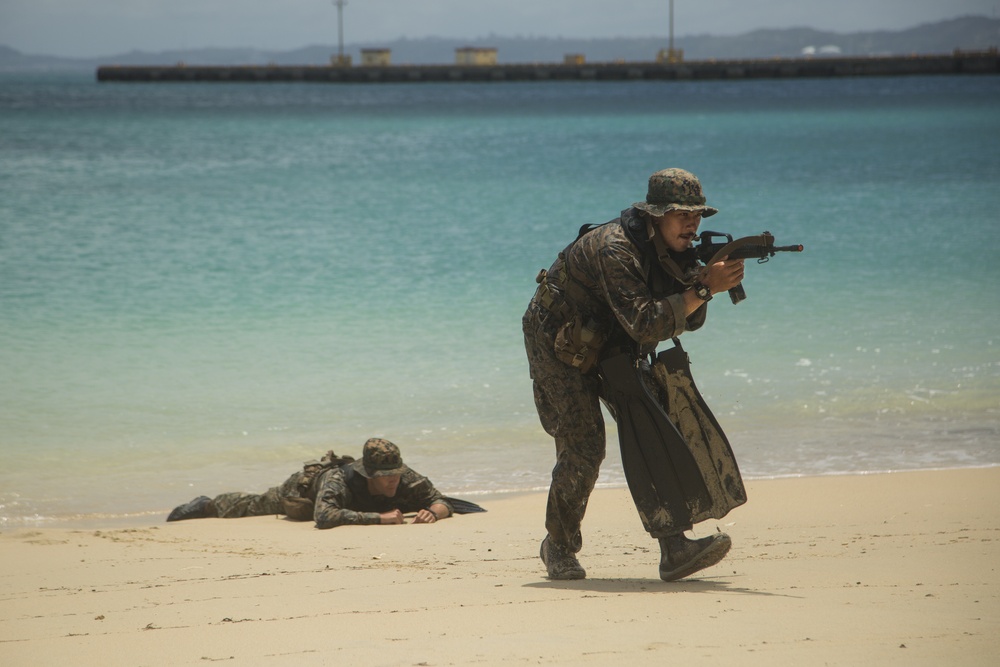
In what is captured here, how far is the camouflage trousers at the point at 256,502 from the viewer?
682 cm

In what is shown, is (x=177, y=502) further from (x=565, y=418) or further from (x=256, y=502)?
(x=565, y=418)

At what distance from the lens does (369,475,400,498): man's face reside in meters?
6.55

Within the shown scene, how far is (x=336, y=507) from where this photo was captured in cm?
651

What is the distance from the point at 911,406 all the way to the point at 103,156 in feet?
102

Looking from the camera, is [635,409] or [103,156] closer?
[635,409]

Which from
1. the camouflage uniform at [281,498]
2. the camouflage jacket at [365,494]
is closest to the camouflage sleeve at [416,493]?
the camouflage jacket at [365,494]

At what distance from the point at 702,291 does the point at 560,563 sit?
128 cm

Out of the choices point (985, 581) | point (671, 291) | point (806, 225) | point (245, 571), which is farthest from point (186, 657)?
point (806, 225)

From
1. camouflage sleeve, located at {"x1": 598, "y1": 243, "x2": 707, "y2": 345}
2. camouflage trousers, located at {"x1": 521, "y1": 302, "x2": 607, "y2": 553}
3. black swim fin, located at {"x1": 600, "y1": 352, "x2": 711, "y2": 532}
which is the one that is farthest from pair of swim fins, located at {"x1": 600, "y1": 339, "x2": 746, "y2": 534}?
camouflage sleeve, located at {"x1": 598, "y1": 243, "x2": 707, "y2": 345}

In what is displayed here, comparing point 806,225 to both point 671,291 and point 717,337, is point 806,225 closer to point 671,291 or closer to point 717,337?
point 717,337

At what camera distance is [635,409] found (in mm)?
4672

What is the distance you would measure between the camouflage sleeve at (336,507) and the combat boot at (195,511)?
2.23 ft

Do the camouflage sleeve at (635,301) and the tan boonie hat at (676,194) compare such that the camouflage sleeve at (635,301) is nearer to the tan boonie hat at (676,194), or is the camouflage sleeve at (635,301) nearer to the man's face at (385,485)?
the tan boonie hat at (676,194)

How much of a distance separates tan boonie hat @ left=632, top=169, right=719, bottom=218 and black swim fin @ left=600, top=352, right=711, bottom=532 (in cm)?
61
